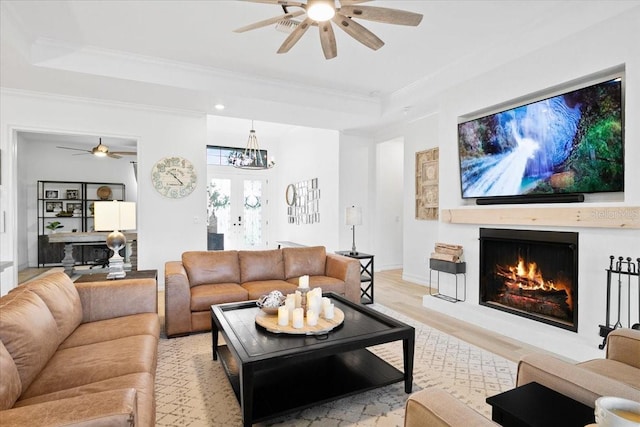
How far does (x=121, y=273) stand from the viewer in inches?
128

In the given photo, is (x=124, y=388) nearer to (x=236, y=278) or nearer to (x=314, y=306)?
(x=314, y=306)

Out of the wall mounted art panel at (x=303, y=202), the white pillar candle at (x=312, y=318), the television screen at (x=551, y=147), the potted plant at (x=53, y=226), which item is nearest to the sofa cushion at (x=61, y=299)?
the white pillar candle at (x=312, y=318)

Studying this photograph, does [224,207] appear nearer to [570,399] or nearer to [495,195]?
[495,195]

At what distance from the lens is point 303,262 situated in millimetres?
4250

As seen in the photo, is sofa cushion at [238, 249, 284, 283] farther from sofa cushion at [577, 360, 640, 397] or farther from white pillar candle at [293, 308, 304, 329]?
sofa cushion at [577, 360, 640, 397]

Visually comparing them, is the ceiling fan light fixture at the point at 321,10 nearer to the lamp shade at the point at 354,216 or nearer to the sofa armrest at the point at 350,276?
the sofa armrest at the point at 350,276

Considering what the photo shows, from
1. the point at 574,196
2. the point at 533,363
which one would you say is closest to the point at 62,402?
the point at 533,363

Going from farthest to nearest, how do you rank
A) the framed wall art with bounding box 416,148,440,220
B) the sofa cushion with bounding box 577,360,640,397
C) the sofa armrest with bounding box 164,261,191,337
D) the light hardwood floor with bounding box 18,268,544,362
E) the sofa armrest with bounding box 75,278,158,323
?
the framed wall art with bounding box 416,148,440,220, the sofa armrest with bounding box 164,261,191,337, the light hardwood floor with bounding box 18,268,544,362, the sofa armrest with bounding box 75,278,158,323, the sofa cushion with bounding box 577,360,640,397

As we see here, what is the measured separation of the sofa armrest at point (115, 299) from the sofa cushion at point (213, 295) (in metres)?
0.56

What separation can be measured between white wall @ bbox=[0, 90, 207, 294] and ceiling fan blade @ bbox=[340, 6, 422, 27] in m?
3.81

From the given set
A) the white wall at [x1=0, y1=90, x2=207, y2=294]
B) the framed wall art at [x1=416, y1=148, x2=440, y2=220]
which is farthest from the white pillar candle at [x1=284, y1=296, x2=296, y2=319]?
the framed wall art at [x1=416, y1=148, x2=440, y2=220]

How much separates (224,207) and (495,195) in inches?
267

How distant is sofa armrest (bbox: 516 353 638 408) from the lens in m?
1.33

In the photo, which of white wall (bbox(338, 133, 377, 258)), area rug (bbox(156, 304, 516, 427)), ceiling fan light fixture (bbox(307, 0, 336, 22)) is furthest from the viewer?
white wall (bbox(338, 133, 377, 258))
